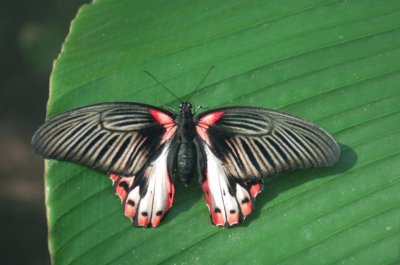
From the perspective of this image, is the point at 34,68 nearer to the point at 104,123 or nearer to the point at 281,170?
the point at 104,123

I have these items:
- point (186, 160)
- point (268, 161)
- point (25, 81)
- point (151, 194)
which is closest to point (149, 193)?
point (151, 194)

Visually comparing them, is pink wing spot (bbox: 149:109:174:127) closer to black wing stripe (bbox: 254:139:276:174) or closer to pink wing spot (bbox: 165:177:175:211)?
pink wing spot (bbox: 165:177:175:211)

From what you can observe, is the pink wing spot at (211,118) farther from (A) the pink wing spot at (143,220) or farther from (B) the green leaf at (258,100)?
(A) the pink wing spot at (143,220)

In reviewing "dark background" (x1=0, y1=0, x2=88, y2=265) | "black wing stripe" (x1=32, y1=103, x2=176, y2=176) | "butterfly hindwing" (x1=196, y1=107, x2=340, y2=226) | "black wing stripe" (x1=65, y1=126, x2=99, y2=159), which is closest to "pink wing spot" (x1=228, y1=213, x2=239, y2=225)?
"butterfly hindwing" (x1=196, y1=107, x2=340, y2=226)

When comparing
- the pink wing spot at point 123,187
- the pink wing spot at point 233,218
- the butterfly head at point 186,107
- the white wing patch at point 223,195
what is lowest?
the pink wing spot at point 233,218

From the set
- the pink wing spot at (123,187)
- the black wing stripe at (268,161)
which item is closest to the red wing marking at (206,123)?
the black wing stripe at (268,161)
